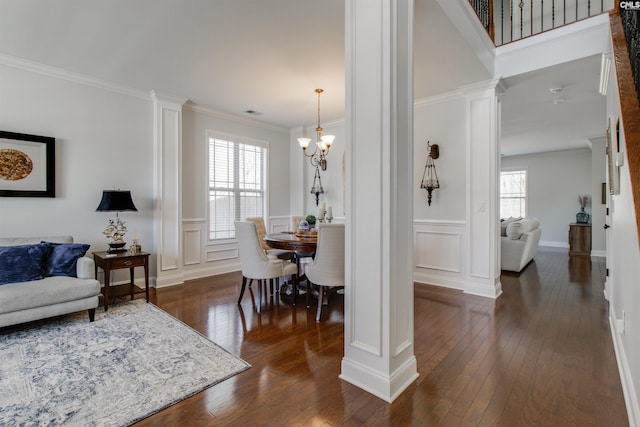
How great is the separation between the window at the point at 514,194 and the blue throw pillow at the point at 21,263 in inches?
401

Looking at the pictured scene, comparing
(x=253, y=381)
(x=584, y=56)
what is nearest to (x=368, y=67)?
(x=253, y=381)

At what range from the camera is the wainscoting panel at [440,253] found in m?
4.13

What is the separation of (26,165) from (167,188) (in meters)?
1.47

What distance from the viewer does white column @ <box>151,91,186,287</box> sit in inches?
170

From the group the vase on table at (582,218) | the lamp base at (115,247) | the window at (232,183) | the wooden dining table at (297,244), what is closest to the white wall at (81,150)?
the lamp base at (115,247)

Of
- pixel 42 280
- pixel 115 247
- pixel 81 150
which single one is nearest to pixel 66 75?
pixel 81 150

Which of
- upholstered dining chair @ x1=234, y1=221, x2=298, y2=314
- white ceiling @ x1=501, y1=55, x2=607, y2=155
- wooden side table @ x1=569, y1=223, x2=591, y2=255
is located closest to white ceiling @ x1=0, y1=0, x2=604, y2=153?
white ceiling @ x1=501, y1=55, x2=607, y2=155

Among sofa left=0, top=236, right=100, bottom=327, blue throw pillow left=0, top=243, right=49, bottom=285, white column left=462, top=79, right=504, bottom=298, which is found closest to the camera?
sofa left=0, top=236, right=100, bottom=327

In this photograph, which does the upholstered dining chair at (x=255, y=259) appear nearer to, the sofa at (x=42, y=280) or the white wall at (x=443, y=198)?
the sofa at (x=42, y=280)

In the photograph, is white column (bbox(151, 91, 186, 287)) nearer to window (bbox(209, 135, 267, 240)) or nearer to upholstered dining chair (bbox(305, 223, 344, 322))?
window (bbox(209, 135, 267, 240))

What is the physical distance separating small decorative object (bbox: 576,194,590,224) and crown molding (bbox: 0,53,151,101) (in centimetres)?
942

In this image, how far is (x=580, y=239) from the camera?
7078 millimetres

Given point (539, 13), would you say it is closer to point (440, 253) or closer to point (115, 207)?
point (440, 253)

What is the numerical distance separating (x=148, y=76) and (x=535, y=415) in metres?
4.74
